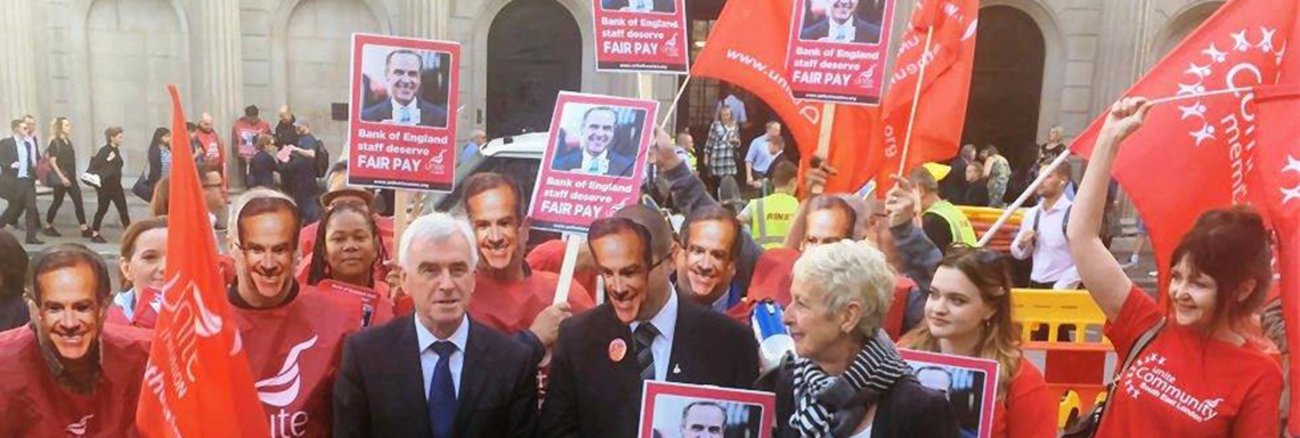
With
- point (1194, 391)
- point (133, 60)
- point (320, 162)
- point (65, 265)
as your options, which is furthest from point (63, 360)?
point (133, 60)

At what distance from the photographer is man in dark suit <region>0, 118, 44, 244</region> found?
38.5 feet

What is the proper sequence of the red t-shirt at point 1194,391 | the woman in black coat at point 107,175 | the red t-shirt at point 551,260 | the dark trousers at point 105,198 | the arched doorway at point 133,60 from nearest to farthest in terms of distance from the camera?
the red t-shirt at point 1194,391 < the red t-shirt at point 551,260 < the woman in black coat at point 107,175 < the dark trousers at point 105,198 < the arched doorway at point 133,60

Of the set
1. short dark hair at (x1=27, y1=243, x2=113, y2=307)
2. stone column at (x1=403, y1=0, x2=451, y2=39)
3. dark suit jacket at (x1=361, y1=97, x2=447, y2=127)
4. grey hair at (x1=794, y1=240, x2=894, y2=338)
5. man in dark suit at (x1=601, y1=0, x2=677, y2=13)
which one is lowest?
short dark hair at (x1=27, y1=243, x2=113, y2=307)

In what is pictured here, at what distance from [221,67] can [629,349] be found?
13808 millimetres

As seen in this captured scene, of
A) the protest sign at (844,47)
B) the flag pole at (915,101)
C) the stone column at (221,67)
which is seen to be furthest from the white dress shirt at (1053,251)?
the stone column at (221,67)

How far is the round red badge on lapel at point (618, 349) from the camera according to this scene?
2910mm

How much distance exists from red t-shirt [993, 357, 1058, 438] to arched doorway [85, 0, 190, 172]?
48.1 feet

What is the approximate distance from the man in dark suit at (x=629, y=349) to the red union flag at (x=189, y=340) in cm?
87

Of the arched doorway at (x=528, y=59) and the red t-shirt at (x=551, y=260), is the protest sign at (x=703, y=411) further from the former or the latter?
the arched doorway at (x=528, y=59)

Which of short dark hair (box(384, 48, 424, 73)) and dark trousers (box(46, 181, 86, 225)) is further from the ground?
short dark hair (box(384, 48, 424, 73))

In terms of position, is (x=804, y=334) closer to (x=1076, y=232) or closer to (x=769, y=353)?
(x=769, y=353)

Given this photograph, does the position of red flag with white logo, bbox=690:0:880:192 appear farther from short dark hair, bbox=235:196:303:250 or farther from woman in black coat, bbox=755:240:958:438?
woman in black coat, bbox=755:240:958:438

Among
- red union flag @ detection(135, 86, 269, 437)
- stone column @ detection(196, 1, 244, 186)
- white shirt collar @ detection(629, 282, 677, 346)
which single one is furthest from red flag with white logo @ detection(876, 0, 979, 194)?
Result: stone column @ detection(196, 1, 244, 186)

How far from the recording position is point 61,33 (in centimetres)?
1492
